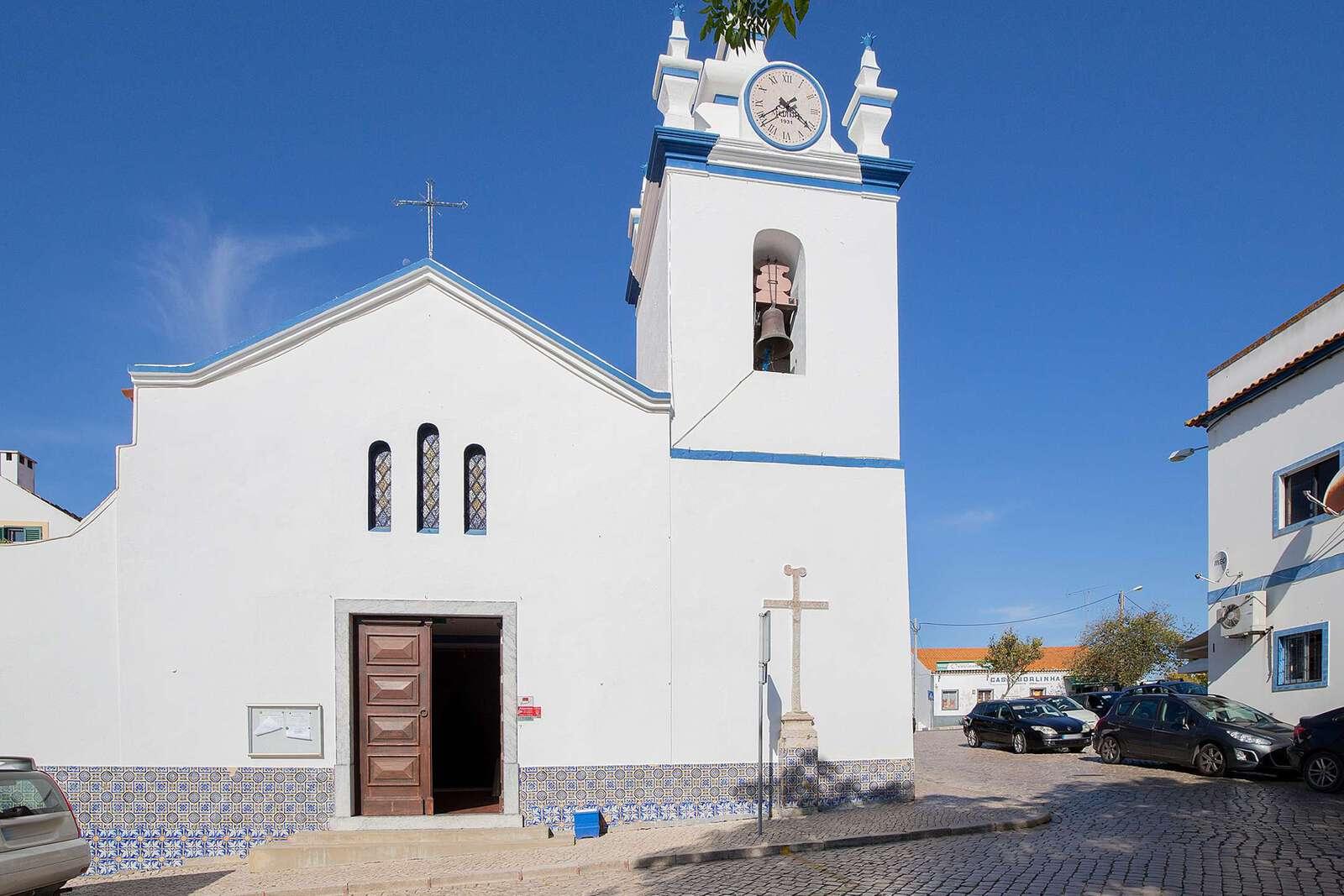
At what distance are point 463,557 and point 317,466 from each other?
197cm

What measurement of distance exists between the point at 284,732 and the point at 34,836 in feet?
9.97

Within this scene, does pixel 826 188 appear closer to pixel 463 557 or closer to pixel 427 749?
pixel 463 557

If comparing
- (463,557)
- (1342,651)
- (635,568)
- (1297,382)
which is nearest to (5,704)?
(463,557)

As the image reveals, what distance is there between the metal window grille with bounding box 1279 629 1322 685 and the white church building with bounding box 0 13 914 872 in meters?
7.40

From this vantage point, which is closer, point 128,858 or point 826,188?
point 128,858

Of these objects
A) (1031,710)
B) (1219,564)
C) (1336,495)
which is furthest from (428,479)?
(1031,710)

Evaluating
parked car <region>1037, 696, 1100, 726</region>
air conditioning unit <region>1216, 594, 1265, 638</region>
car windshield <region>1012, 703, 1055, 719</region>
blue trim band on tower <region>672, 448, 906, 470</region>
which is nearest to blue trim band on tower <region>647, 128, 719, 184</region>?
blue trim band on tower <region>672, 448, 906, 470</region>

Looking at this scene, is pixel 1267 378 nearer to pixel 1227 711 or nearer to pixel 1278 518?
pixel 1278 518

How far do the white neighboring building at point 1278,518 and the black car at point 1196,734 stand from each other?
1185 millimetres

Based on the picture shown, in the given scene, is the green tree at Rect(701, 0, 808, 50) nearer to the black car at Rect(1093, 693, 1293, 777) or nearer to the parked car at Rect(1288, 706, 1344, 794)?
the parked car at Rect(1288, 706, 1344, 794)

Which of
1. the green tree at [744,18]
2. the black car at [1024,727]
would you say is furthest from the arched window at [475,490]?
the black car at [1024,727]

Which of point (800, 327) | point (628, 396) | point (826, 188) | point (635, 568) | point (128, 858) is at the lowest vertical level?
point (128, 858)

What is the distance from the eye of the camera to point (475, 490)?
42.0 ft

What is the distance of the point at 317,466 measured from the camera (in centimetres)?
1234
